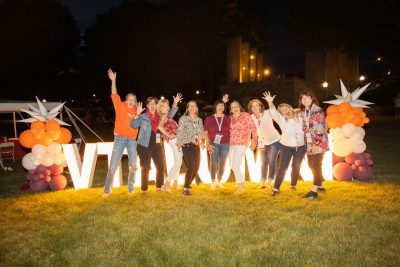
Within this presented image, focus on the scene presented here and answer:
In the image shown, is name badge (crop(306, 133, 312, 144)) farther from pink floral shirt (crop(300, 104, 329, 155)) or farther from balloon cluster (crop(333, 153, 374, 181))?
balloon cluster (crop(333, 153, 374, 181))

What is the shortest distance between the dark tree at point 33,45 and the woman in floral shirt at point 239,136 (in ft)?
114

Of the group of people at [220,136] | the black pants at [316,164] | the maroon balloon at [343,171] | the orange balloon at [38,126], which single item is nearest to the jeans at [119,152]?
the group of people at [220,136]

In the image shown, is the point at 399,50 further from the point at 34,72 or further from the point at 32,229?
the point at 34,72

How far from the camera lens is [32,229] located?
5.45m

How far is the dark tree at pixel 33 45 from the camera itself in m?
35.7

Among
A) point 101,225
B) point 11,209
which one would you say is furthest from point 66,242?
point 11,209

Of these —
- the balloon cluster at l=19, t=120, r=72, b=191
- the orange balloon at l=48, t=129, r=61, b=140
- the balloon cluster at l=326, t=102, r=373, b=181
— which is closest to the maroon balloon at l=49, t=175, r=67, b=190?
the balloon cluster at l=19, t=120, r=72, b=191

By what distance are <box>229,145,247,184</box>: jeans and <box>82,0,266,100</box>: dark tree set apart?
35.2 meters

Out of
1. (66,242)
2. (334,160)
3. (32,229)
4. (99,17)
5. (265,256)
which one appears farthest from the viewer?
(99,17)

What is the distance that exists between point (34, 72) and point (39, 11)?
21.5 ft

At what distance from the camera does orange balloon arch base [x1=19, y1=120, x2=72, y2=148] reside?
26.5ft

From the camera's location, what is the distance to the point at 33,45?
37.2 metres

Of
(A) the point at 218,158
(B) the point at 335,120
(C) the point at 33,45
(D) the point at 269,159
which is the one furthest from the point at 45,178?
(C) the point at 33,45

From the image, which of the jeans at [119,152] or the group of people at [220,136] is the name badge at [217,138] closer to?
the group of people at [220,136]
